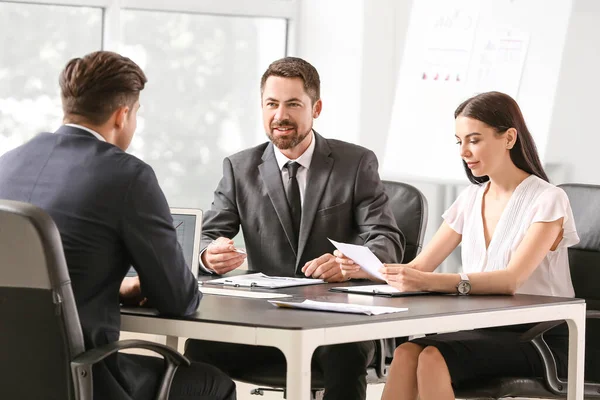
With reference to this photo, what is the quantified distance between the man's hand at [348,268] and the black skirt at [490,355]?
298 mm

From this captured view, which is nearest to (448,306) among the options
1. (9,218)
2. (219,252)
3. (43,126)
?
(219,252)

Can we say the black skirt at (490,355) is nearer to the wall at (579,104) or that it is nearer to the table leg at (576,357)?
the table leg at (576,357)

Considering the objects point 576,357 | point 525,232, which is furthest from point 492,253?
point 576,357

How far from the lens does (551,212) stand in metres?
2.97

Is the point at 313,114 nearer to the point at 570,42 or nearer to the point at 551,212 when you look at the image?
the point at 551,212

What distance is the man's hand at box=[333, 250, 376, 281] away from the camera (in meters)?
3.04

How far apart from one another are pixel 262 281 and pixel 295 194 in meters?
0.56

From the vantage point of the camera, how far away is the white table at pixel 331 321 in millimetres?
2115

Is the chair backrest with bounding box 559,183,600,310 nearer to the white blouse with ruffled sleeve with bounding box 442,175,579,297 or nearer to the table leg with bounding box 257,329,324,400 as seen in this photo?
the white blouse with ruffled sleeve with bounding box 442,175,579,297

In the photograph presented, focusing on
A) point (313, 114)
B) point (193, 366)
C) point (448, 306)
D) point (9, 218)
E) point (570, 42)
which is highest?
point (570, 42)

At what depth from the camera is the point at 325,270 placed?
9.95ft

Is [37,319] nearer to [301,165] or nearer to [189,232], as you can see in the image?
[189,232]

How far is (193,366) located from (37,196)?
565mm

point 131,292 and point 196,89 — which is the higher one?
point 196,89
